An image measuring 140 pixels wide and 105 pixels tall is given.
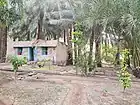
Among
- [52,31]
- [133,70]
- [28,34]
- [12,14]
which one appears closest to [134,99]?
[133,70]

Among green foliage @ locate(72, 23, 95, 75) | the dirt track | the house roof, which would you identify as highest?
the house roof

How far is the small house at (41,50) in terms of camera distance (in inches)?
979

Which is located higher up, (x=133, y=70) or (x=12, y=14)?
(x=12, y=14)

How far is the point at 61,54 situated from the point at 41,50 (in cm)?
226

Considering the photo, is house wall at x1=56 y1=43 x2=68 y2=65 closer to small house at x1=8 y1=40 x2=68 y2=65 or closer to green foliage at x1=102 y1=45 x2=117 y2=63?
small house at x1=8 y1=40 x2=68 y2=65

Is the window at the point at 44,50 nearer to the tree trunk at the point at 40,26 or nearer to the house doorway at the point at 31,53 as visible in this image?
the house doorway at the point at 31,53

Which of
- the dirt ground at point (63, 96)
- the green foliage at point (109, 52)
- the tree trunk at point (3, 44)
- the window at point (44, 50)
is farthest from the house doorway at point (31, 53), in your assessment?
the dirt ground at point (63, 96)

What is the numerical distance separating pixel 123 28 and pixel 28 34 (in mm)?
18122

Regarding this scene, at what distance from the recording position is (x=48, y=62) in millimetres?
23344

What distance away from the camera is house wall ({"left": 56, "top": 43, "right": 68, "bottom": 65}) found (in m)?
25.5

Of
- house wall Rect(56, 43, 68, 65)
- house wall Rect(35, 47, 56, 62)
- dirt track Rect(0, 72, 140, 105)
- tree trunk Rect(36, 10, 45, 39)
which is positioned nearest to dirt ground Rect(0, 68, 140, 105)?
dirt track Rect(0, 72, 140, 105)

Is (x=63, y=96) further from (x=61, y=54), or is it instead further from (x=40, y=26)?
(x=40, y=26)

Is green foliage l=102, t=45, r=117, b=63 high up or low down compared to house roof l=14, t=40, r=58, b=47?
down

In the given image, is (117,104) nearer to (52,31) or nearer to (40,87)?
(40,87)
